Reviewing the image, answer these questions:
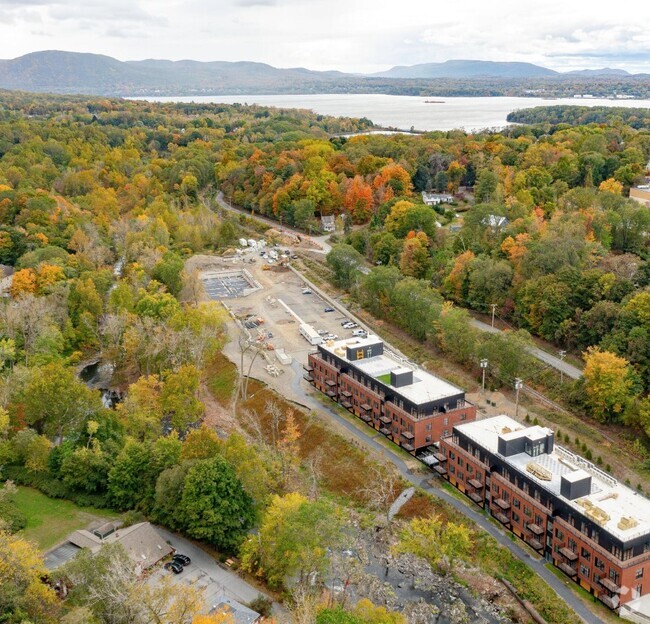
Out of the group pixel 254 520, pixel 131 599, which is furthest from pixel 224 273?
pixel 131 599

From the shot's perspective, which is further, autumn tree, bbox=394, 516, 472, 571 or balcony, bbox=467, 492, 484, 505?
balcony, bbox=467, 492, 484, 505

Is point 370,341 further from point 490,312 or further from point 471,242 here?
point 471,242

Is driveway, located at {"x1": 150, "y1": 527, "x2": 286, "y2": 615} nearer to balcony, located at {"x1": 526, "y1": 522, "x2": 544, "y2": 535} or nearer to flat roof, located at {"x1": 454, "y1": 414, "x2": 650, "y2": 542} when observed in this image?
balcony, located at {"x1": 526, "y1": 522, "x2": 544, "y2": 535}

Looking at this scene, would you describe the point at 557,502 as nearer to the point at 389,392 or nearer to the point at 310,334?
the point at 389,392

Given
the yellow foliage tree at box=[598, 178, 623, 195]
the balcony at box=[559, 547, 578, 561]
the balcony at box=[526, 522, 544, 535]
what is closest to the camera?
the balcony at box=[559, 547, 578, 561]

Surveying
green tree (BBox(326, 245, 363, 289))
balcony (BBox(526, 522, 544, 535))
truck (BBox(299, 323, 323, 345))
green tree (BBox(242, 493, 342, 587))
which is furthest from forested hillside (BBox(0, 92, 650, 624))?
truck (BBox(299, 323, 323, 345))

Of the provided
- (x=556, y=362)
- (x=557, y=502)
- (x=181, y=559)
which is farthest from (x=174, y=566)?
(x=556, y=362)
